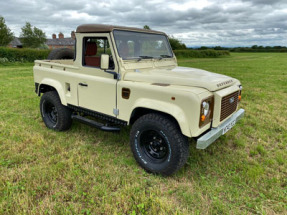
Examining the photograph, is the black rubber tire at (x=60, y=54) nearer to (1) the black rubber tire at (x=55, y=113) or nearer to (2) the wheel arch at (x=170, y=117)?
(1) the black rubber tire at (x=55, y=113)

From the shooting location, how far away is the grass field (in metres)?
2.59

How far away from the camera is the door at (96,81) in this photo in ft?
11.6

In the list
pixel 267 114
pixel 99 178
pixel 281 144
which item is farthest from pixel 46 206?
pixel 267 114

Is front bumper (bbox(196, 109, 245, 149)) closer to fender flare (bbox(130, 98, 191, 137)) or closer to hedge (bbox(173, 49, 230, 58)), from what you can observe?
fender flare (bbox(130, 98, 191, 137))

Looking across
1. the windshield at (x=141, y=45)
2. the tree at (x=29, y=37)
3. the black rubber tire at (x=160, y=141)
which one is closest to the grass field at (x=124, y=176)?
the black rubber tire at (x=160, y=141)

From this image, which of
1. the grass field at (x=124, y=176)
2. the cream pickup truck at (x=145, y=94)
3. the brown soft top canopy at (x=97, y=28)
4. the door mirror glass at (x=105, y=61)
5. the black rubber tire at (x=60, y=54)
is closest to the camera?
the grass field at (x=124, y=176)

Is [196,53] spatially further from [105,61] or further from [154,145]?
[154,145]

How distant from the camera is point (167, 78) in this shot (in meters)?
3.22

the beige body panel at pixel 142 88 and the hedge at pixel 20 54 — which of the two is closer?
the beige body panel at pixel 142 88

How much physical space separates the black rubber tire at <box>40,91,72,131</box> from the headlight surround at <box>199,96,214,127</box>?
2829 millimetres

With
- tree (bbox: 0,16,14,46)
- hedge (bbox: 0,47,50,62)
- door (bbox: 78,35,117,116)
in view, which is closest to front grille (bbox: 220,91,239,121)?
door (bbox: 78,35,117,116)

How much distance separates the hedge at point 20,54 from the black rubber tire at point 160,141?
63.7 feet

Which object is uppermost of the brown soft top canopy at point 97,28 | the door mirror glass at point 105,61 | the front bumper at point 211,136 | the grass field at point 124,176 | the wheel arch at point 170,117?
the brown soft top canopy at point 97,28

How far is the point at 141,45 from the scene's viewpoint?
12.8ft
